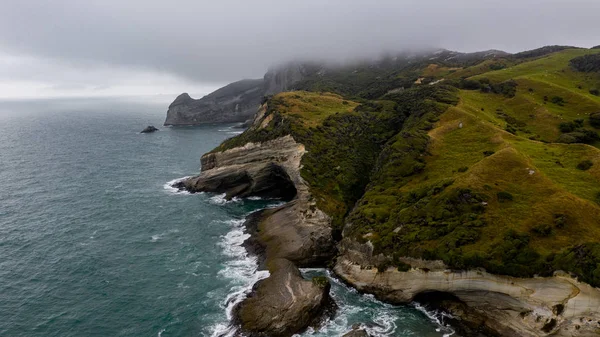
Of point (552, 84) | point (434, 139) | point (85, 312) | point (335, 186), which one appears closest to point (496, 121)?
point (434, 139)

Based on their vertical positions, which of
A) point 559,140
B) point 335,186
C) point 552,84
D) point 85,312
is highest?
point 552,84

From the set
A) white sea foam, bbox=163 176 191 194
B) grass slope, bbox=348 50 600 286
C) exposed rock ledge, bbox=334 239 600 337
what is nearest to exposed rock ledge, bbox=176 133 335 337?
white sea foam, bbox=163 176 191 194

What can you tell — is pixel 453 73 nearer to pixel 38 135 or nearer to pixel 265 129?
pixel 265 129

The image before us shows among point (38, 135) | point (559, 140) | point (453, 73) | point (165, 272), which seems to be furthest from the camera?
point (38, 135)

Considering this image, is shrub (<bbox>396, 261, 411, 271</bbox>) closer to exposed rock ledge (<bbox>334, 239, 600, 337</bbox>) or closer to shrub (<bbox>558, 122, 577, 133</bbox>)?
exposed rock ledge (<bbox>334, 239, 600, 337</bbox>)

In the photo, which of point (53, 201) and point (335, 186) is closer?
point (335, 186)

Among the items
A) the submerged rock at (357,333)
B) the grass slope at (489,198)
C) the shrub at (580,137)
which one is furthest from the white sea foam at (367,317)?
the shrub at (580,137)

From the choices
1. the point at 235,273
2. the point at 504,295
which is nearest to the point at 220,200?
the point at 235,273
